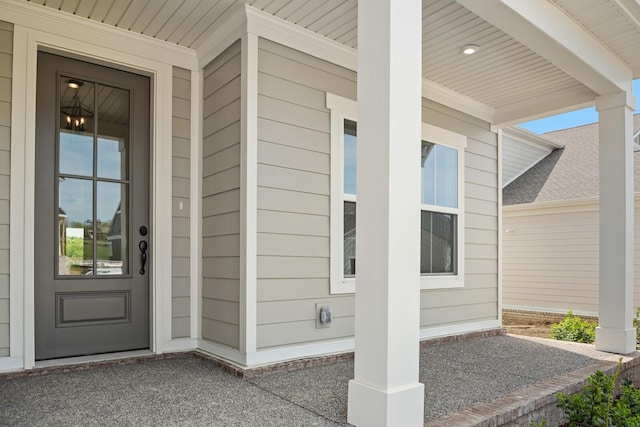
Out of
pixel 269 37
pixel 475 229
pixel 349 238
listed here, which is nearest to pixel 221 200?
pixel 349 238

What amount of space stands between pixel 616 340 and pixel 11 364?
4990 millimetres

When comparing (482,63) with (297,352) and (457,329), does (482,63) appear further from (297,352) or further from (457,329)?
(297,352)

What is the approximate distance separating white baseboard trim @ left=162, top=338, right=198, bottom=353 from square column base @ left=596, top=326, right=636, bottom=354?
3765 mm

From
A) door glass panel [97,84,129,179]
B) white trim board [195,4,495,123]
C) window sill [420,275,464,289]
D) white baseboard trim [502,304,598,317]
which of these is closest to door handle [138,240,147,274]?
door glass panel [97,84,129,179]

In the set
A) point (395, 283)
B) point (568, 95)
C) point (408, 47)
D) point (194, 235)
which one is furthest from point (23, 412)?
point (568, 95)

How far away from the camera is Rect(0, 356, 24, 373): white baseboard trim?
3068mm

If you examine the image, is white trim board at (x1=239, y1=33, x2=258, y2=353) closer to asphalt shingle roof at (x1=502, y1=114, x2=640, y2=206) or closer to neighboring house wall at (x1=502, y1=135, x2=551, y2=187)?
asphalt shingle roof at (x1=502, y1=114, x2=640, y2=206)

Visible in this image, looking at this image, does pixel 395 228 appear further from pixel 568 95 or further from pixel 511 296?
pixel 511 296

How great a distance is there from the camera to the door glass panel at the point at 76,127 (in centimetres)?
349

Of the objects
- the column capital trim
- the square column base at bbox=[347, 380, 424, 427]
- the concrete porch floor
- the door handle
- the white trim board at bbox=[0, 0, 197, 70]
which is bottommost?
the concrete porch floor

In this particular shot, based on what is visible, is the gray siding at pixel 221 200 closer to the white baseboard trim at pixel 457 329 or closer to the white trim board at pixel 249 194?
the white trim board at pixel 249 194

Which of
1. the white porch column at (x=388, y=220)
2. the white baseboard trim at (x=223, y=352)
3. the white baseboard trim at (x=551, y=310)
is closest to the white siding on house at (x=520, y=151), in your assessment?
the white baseboard trim at (x=551, y=310)

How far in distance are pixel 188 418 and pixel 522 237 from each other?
9.19 metres

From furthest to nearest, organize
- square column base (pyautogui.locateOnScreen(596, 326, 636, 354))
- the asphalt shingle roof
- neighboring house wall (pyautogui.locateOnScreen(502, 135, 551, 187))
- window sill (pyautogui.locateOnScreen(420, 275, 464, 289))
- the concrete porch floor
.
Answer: neighboring house wall (pyautogui.locateOnScreen(502, 135, 551, 187)) < the asphalt shingle roof < window sill (pyautogui.locateOnScreen(420, 275, 464, 289)) < square column base (pyautogui.locateOnScreen(596, 326, 636, 354)) < the concrete porch floor
